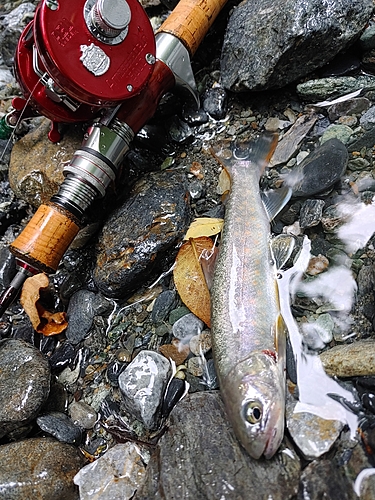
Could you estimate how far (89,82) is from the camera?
309cm

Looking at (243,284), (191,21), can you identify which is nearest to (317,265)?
(243,284)

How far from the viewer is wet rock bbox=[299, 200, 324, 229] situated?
3.21m

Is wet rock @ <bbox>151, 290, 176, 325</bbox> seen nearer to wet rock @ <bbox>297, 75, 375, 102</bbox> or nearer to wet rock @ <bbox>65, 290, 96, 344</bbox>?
wet rock @ <bbox>65, 290, 96, 344</bbox>

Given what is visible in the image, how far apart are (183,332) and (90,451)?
0.90 metres

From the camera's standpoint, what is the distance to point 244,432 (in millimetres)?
2477

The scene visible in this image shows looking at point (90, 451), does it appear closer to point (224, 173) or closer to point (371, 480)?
point (371, 480)

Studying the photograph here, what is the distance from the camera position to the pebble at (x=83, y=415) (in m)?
3.11

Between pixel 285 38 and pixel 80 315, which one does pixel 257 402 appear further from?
pixel 285 38

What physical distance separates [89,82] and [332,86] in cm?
178

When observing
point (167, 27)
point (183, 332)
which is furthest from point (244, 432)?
point (167, 27)

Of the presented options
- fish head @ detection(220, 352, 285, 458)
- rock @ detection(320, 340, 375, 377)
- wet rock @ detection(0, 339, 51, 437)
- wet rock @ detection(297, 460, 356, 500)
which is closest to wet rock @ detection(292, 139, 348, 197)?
rock @ detection(320, 340, 375, 377)

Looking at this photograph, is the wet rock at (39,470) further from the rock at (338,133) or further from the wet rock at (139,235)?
the rock at (338,133)

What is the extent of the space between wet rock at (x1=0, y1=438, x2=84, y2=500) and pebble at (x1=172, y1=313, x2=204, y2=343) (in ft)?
3.03

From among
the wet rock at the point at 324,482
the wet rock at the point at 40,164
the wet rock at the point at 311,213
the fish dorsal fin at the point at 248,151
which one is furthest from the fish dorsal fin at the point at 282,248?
the wet rock at the point at 40,164
